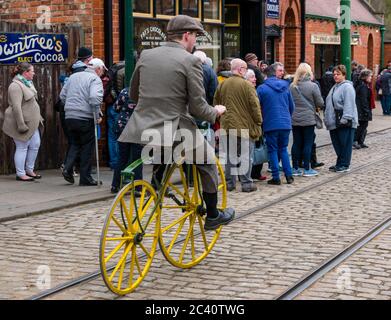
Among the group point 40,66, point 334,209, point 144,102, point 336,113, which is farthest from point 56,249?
point 336,113

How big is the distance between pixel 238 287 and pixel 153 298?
68 cm

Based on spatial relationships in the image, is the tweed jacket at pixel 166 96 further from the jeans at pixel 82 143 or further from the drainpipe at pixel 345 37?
the drainpipe at pixel 345 37

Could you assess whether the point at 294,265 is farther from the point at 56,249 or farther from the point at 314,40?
the point at 314,40

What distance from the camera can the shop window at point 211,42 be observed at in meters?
17.6

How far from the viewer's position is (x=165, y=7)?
15.8 m

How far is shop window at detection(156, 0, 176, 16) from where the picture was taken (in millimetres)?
15516

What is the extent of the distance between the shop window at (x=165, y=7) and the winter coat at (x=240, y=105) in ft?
15.7

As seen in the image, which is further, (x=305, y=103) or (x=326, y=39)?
(x=326, y=39)

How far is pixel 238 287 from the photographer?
623 cm

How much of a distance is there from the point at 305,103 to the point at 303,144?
705mm

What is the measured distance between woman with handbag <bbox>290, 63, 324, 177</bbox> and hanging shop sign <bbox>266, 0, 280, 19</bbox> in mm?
9334

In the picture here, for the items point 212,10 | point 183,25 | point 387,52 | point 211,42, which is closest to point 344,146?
point 211,42

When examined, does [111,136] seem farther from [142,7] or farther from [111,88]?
[142,7]

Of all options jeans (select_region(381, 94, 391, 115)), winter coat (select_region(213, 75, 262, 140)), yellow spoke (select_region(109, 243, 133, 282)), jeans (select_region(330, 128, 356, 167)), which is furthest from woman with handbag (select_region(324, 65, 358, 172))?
jeans (select_region(381, 94, 391, 115))
